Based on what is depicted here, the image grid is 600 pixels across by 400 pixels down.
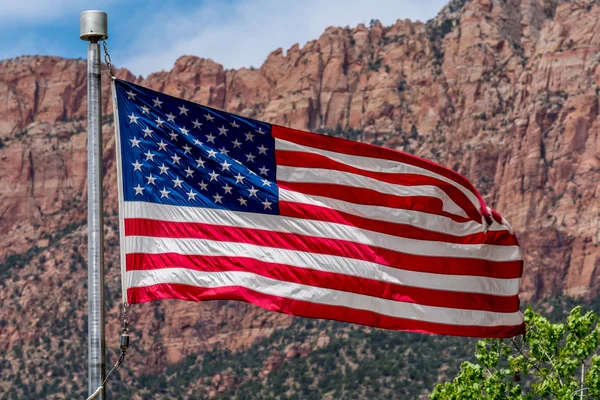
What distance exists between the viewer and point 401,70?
192m

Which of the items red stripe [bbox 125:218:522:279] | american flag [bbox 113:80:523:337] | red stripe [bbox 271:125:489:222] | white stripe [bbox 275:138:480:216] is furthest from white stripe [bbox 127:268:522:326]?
red stripe [bbox 271:125:489:222]

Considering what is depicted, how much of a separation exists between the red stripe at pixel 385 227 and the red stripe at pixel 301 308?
40.0 inches

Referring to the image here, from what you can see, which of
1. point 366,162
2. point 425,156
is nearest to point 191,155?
point 366,162

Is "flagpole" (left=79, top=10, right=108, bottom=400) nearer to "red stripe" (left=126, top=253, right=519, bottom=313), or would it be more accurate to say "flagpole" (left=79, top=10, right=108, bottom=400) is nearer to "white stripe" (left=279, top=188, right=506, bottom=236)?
"red stripe" (left=126, top=253, right=519, bottom=313)

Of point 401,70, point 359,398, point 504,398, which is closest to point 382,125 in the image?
point 401,70

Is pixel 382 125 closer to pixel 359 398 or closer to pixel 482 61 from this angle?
pixel 482 61

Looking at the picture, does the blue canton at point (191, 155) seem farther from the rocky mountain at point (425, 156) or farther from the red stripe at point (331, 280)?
the rocky mountain at point (425, 156)

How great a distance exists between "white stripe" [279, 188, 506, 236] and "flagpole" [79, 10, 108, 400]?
3.04m

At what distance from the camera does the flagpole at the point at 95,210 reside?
1195 cm

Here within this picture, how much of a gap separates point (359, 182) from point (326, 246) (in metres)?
0.98

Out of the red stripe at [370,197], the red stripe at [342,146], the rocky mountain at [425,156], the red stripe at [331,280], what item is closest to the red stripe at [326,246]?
the red stripe at [331,280]

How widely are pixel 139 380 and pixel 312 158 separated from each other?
138 metres

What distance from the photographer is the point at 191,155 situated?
14086mm

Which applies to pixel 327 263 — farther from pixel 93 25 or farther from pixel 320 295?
pixel 93 25
